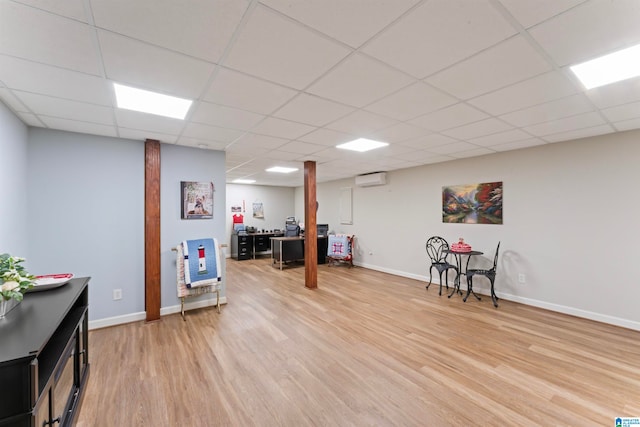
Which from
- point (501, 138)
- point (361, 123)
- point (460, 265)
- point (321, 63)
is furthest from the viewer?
point (460, 265)

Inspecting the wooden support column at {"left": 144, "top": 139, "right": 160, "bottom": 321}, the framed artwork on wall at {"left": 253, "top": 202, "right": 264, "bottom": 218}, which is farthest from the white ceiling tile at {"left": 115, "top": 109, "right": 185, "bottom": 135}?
the framed artwork on wall at {"left": 253, "top": 202, "right": 264, "bottom": 218}

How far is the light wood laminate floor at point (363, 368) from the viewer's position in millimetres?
1893

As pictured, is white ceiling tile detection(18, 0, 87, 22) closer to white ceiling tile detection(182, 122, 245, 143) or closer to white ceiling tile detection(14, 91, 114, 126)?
white ceiling tile detection(14, 91, 114, 126)

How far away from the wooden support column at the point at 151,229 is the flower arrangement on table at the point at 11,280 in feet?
6.43

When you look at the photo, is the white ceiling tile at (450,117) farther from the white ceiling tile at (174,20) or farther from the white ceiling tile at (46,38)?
the white ceiling tile at (46,38)

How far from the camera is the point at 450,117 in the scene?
2.76 m

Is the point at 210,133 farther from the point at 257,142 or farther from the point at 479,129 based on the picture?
the point at 479,129

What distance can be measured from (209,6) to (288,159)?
3602mm

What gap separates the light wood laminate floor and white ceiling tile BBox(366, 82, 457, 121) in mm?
2439

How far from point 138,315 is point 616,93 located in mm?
5667

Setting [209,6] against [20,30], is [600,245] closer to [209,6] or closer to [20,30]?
[209,6]

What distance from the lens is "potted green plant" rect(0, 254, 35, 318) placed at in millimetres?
1380

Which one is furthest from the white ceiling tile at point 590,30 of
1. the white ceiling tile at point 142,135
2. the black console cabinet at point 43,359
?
the white ceiling tile at point 142,135

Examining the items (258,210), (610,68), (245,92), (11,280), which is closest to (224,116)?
(245,92)
